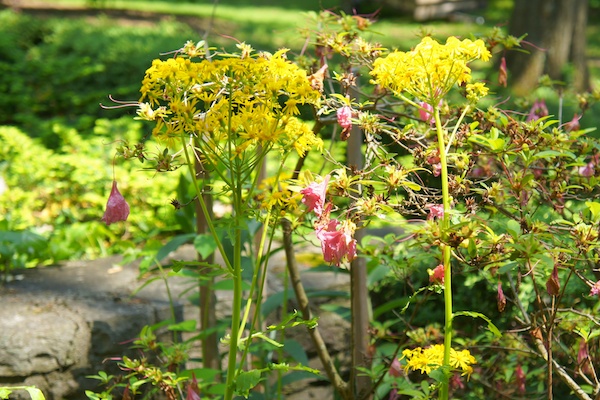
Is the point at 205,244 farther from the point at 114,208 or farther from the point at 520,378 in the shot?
the point at 520,378

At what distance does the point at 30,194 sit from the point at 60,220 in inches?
12.4

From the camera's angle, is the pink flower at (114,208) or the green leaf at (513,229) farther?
the pink flower at (114,208)

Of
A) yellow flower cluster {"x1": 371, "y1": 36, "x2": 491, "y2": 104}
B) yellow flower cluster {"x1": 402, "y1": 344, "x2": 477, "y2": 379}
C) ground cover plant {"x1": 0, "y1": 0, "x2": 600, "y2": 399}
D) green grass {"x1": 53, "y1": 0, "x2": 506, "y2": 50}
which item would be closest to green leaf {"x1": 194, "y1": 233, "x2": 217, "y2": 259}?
ground cover plant {"x1": 0, "y1": 0, "x2": 600, "y2": 399}

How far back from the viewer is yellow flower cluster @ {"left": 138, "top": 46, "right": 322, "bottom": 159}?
1607mm

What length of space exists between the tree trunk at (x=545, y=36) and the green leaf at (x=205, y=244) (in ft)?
22.8

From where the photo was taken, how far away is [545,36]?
358 inches

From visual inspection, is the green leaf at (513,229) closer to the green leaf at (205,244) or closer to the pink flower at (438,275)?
the pink flower at (438,275)

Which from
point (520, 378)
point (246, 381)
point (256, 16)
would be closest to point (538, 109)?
point (520, 378)

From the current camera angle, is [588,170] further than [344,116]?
Yes

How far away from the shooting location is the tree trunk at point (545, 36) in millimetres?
8898

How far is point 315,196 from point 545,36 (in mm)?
8212

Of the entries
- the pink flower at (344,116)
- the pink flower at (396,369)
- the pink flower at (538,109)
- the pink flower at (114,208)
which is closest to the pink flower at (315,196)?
the pink flower at (344,116)

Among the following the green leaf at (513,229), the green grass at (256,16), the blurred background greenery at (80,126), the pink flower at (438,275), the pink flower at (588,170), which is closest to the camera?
the green leaf at (513,229)

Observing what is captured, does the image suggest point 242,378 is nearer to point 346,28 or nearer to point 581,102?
point 346,28
